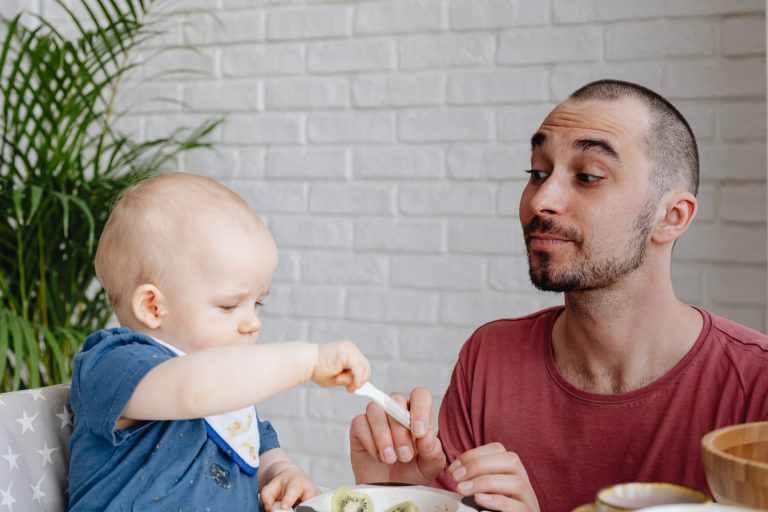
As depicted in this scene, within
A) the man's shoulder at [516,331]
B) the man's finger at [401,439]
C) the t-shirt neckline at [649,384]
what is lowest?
the man's finger at [401,439]

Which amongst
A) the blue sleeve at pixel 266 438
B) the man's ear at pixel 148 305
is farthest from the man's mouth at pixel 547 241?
the man's ear at pixel 148 305

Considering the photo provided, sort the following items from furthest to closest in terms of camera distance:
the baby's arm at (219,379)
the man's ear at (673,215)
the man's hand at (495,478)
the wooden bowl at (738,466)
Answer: the man's ear at (673,215) → the man's hand at (495,478) → the baby's arm at (219,379) → the wooden bowl at (738,466)

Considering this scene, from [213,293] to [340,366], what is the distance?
20 cm

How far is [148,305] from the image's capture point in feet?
3.57

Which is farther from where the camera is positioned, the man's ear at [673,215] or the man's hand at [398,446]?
the man's ear at [673,215]

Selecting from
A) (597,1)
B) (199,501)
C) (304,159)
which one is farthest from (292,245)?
(199,501)

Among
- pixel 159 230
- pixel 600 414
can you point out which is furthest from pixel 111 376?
pixel 600 414

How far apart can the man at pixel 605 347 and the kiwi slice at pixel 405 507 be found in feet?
0.94

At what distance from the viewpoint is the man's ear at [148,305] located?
1.08 metres

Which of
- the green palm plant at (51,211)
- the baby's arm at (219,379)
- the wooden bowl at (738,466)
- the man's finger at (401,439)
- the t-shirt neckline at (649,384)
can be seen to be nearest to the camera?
the wooden bowl at (738,466)

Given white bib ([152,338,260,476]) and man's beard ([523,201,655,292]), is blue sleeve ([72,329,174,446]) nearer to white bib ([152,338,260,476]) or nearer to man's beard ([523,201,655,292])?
white bib ([152,338,260,476])

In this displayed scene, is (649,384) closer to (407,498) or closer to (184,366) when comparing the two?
(407,498)

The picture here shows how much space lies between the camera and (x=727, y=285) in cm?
221

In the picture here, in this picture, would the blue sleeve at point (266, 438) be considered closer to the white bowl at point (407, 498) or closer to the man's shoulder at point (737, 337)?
the white bowl at point (407, 498)
